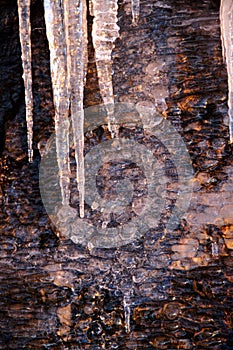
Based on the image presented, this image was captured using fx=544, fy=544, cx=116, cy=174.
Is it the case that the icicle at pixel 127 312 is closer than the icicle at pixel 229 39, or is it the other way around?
the icicle at pixel 229 39

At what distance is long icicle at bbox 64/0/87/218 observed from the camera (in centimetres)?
190

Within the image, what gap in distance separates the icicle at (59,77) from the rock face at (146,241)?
0.11 meters

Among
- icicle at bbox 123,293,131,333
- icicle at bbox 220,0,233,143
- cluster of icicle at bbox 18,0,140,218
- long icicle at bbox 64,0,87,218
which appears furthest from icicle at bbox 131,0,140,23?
icicle at bbox 123,293,131,333

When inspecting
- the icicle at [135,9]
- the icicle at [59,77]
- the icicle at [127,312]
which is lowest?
the icicle at [127,312]

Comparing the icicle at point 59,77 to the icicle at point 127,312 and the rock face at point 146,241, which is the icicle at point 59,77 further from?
the icicle at point 127,312

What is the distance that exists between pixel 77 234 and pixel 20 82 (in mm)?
690

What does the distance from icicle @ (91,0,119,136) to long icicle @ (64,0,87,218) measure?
2.4 inches

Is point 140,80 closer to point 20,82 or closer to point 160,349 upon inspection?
point 20,82

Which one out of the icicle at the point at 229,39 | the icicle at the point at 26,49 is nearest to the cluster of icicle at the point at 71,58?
the icicle at the point at 26,49

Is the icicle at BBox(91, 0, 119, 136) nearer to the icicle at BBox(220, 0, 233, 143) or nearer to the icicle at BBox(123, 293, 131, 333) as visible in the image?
the icicle at BBox(220, 0, 233, 143)

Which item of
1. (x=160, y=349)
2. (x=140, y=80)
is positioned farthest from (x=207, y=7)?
(x=160, y=349)

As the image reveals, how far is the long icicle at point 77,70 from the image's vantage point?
1900 millimetres

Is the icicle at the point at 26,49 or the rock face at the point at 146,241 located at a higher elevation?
the icicle at the point at 26,49

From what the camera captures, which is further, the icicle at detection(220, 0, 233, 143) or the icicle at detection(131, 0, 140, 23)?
the icicle at detection(131, 0, 140, 23)
